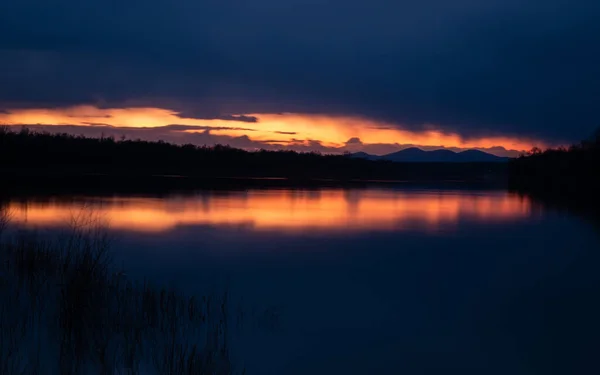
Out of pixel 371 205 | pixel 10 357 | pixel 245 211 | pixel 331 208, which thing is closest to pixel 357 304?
pixel 10 357

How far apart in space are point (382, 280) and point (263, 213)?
11.3 metres

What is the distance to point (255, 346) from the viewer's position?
19.5 feet

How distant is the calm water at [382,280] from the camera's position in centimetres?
602

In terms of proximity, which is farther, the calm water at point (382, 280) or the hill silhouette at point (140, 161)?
the hill silhouette at point (140, 161)

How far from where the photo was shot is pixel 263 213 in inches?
822

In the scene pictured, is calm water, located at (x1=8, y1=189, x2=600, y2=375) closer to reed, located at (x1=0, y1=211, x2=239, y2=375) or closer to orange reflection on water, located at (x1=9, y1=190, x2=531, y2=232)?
orange reflection on water, located at (x1=9, y1=190, x2=531, y2=232)

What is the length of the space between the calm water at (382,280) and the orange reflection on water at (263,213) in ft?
0.40

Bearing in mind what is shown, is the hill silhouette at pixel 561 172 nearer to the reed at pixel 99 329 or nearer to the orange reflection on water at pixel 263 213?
the orange reflection on water at pixel 263 213

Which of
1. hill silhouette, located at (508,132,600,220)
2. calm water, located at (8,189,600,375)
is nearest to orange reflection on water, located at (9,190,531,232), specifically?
calm water, located at (8,189,600,375)

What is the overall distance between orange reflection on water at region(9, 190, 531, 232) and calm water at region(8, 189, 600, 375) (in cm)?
12

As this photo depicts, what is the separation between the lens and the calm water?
6.02 m

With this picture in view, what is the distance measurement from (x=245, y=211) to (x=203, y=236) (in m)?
6.96

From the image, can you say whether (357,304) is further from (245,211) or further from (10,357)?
(245,211)

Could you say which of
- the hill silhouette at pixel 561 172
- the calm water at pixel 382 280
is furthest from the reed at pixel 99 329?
the hill silhouette at pixel 561 172
